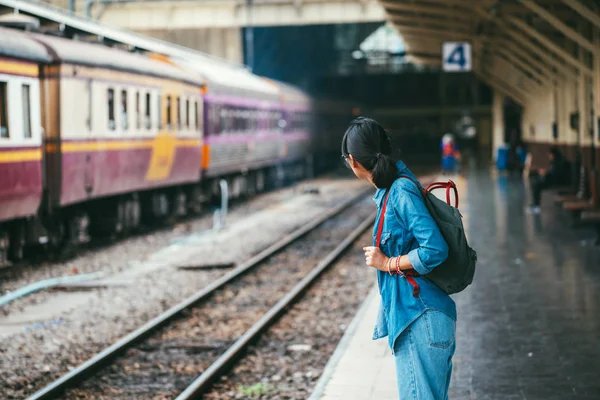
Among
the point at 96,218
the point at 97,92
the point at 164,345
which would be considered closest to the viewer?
the point at 164,345

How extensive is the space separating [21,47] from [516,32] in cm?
1109

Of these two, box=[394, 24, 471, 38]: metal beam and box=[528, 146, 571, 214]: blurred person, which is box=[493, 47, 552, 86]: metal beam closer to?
box=[394, 24, 471, 38]: metal beam

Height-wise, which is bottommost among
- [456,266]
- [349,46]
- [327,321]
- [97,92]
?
[327,321]

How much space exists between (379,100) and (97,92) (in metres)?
54.9

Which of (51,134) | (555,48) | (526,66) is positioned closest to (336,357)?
(51,134)

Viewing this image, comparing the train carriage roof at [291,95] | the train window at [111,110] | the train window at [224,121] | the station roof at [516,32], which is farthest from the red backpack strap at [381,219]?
the train carriage roof at [291,95]

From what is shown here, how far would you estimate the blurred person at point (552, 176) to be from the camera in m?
20.6

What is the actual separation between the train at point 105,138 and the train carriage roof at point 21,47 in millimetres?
21

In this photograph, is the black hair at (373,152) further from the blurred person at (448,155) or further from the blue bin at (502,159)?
the blue bin at (502,159)

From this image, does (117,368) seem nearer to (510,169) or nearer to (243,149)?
(243,149)

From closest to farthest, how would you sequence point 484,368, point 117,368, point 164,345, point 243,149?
1. point 484,368
2. point 117,368
3. point 164,345
4. point 243,149

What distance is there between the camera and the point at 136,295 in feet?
42.7

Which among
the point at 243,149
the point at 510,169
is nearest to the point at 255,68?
the point at 510,169

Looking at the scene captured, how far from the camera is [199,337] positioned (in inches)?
410
